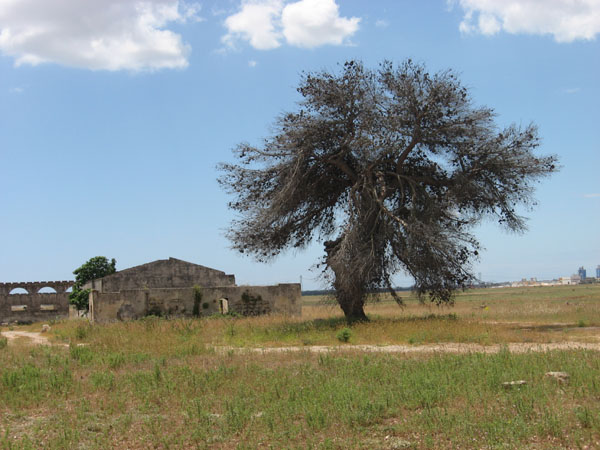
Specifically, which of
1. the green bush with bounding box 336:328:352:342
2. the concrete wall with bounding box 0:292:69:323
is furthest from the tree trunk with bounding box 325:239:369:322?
the concrete wall with bounding box 0:292:69:323

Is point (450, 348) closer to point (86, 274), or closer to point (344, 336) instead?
point (344, 336)

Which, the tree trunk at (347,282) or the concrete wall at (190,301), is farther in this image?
the concrete wall at (190,301)

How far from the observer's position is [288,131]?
19.9 metres

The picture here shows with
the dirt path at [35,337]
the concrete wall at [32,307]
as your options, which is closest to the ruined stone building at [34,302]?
the concrete wall at [32,307]

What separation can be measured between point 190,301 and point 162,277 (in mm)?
10613

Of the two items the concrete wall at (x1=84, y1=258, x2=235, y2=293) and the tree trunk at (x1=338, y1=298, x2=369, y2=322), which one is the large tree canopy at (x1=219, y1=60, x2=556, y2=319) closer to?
the tree trunk at (x1=338, y1=298, x2=369, y2=322)

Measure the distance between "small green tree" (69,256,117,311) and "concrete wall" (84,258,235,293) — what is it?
1312 millimetres

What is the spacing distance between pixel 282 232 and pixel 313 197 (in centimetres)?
172

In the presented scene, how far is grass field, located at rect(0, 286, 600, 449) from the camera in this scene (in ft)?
22.0

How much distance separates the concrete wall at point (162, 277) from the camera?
3456 cm

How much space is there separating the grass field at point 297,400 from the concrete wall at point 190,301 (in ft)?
35.2

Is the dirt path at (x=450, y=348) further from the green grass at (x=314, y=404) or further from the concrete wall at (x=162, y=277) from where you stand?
the concrete wall at (x=162, y=277)

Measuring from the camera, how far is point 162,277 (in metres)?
35.6

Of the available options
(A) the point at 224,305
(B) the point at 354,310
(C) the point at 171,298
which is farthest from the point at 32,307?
(B) the point at 354,310
